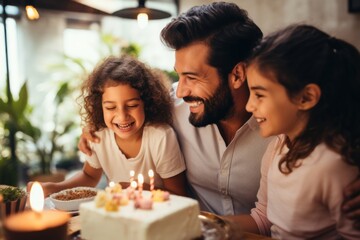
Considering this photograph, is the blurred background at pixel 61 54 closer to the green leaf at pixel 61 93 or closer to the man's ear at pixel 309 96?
the green leaf at pixel 61 93

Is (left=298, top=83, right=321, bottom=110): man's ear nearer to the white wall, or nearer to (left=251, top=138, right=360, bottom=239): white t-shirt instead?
(left=251, top=138, right=360, bottom=239): white t-shirt

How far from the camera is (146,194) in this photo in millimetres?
1427

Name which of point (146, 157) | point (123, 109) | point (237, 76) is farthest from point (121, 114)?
point (237, 76)

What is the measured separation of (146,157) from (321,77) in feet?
3.87

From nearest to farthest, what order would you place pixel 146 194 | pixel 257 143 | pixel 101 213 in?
pixel 101 213, pixel 146 194, pixel 257 143

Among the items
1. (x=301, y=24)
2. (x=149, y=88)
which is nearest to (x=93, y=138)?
(x=149, y=88)

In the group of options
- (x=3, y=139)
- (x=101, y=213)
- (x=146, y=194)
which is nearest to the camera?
Answer: (x=101, y=213)

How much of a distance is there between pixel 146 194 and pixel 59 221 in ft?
1.30

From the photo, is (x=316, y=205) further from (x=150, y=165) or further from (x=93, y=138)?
(x=93, y=138)

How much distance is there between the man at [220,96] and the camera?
2.06 metres

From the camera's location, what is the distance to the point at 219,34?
206cm

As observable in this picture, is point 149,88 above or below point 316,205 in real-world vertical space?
above

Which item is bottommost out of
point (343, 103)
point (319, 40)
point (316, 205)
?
point (316, 205)

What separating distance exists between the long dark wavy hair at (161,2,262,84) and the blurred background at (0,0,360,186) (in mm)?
1795
